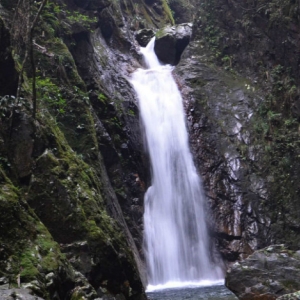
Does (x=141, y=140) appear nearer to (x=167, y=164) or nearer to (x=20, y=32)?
(x=167, y=164)

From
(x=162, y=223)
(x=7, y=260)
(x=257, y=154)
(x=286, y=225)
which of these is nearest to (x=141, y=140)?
(x=162, y=223)

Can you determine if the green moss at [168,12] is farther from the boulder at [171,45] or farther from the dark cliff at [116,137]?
the boulder at [171,45]

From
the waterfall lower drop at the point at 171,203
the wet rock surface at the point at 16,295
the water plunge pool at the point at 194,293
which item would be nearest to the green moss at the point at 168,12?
the waterfall lower drop at the point at 171,203

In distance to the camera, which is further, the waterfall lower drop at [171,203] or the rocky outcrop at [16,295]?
the waterfall lower drop at [171,203]

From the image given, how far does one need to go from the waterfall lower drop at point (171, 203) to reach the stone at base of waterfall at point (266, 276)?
4.22 metres

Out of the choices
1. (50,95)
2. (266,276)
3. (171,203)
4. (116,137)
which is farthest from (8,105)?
(171,203)

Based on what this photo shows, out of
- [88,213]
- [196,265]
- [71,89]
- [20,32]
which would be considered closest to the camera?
[88,213]

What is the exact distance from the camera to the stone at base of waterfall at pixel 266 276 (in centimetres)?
798

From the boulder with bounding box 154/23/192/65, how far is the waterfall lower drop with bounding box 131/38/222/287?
437 centimetres

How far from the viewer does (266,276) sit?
833 centimetres

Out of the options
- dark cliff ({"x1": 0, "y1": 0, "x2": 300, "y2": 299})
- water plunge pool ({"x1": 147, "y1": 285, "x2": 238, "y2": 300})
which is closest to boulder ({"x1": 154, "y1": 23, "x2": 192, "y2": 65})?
dark cliff ({"x1": 0, "y1": 0, "x2": 300, "y2": 299})

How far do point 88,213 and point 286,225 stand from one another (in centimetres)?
874

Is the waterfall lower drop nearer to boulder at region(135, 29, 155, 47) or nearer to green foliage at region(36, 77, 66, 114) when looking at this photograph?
green foliage at region(36, 77, 66, 114)

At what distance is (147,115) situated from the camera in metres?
16.9
